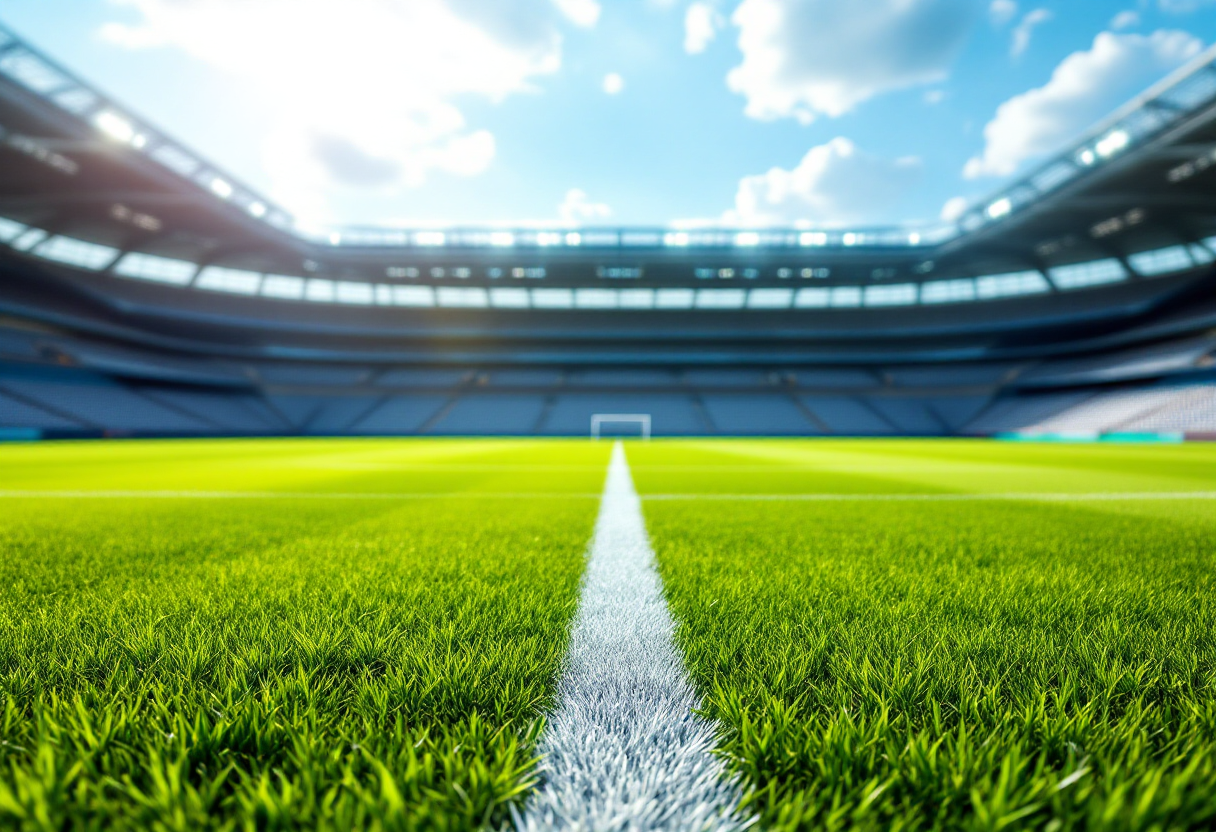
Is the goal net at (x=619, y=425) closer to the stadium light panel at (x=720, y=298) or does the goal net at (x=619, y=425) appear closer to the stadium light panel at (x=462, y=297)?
the stadium light panel at (x=720, y=298)

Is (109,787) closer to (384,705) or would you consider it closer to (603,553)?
(384,705)

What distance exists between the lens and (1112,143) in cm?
1738

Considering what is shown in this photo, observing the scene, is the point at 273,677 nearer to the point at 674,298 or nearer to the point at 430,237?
the point at 430,237

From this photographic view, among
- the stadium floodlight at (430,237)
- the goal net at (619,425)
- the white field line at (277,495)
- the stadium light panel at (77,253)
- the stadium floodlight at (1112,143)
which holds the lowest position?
the white field line at (277,495)

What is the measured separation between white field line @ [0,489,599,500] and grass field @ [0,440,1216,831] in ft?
4.81

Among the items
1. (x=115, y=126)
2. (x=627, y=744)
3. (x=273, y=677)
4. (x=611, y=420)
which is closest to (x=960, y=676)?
(x=627, y=744)

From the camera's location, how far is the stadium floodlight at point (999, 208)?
22625 millimetres

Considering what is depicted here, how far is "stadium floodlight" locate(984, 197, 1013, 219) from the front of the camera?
22625 mm

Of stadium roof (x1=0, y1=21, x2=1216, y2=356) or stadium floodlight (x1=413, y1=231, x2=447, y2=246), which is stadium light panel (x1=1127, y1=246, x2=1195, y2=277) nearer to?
stadium roof (x1=0, y1=21, x2=1216, y2=356)

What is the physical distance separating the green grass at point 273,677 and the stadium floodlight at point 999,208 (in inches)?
1155

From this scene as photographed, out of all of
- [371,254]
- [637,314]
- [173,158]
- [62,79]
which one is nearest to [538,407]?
[637,314]

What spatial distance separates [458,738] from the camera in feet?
2.33

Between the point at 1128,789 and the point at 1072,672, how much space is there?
402 mm

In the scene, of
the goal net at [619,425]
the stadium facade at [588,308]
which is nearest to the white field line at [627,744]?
the stadium facade at [588,308]
